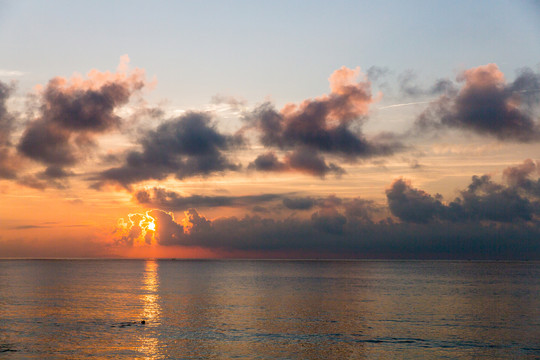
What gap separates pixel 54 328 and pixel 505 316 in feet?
253

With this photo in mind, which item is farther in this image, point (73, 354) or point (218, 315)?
point (218, 315)

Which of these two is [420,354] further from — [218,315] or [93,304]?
[93,304]

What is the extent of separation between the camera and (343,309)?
102 m

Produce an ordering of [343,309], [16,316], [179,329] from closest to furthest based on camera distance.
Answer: [179,329], [16,316], [343,309]

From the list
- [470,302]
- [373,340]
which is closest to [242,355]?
[373,340]

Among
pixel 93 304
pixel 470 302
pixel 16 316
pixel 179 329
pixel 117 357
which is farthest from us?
pixel 470 302

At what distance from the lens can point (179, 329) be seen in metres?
77.7

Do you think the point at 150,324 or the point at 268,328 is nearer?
the point at 268,328

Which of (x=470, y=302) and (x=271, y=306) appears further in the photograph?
(x=470, y=302)

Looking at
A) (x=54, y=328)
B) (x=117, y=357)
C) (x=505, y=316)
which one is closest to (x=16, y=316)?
(x=54, y=328)

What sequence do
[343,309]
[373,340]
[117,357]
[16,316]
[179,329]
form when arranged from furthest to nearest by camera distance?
[343,309] → [16,316] → [179,329] → [373,340] → [117,357]

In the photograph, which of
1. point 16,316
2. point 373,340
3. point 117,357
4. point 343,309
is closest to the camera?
point 117,357

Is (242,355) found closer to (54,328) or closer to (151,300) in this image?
(54,328)

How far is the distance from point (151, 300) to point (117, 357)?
6111cm
